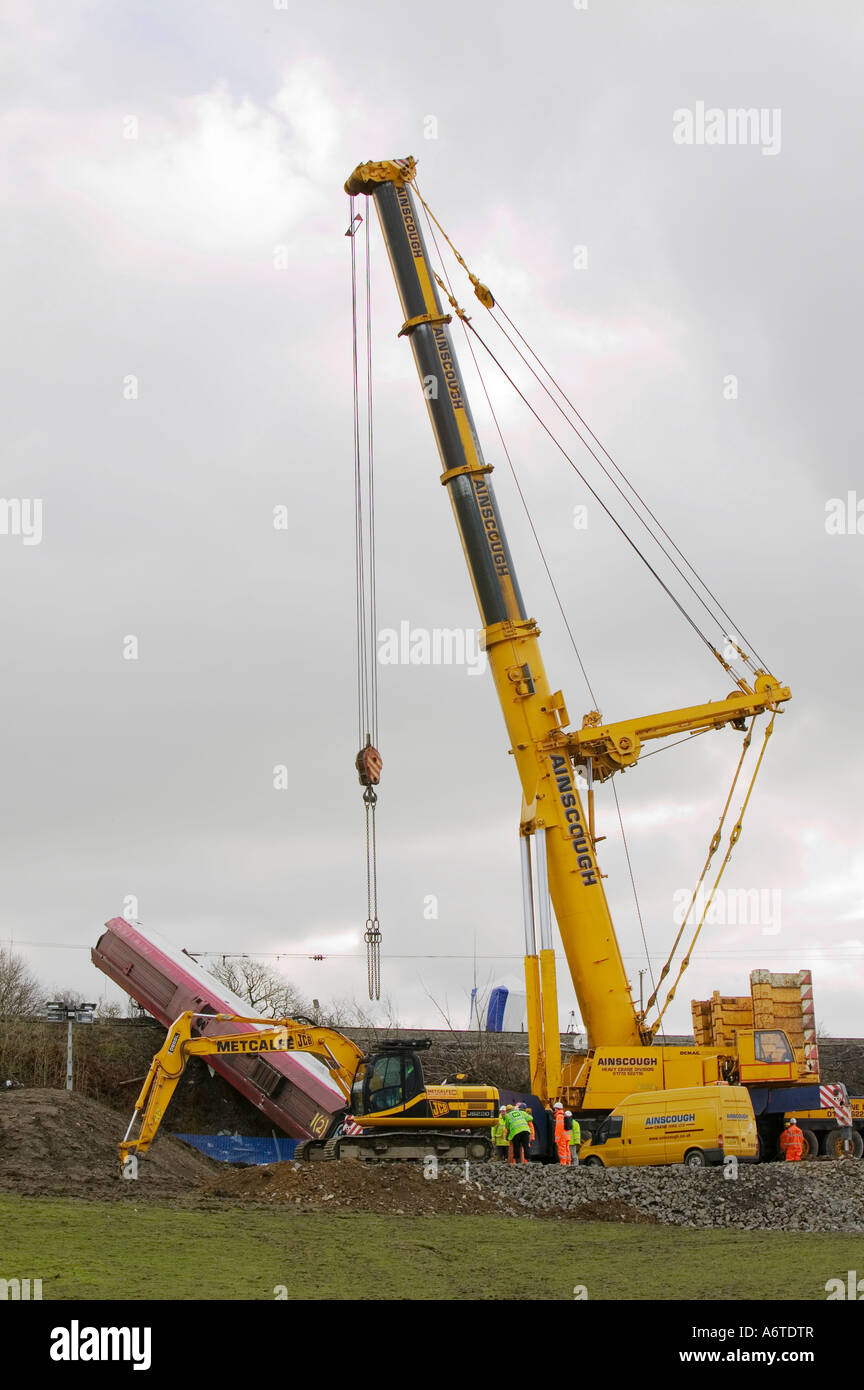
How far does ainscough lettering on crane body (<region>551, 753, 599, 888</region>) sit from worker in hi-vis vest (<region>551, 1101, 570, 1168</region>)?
418 centimetres

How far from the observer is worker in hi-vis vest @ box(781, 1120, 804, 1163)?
83.3 ft

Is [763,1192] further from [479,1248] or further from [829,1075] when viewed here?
[829,1075]

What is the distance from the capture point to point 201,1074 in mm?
37188

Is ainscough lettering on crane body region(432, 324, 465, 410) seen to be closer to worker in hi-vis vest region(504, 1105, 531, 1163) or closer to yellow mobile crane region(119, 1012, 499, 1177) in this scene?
yellow mobile crane region(119, 1012, 499, 1177)

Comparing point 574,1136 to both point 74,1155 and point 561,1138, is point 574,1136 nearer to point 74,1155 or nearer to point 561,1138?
point 561,1138

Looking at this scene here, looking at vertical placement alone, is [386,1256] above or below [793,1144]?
below

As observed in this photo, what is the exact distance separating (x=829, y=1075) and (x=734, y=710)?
75.1 feet

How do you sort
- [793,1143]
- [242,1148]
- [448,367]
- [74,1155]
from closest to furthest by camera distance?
[793,1143]
[74,1155]
[448,367]
[242,1148]

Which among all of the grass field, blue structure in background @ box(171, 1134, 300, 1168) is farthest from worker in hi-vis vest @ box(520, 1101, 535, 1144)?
blue structure in background @ box(171, 1134, 300, 1168)

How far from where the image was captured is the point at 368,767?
27.4 m

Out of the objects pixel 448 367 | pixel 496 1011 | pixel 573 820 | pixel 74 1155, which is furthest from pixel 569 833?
pixel 496 1011

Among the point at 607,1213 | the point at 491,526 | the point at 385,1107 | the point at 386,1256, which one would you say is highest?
the point at 491,526

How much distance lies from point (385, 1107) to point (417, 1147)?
0.84m

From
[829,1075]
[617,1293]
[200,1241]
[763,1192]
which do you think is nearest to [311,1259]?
[200,1241]
